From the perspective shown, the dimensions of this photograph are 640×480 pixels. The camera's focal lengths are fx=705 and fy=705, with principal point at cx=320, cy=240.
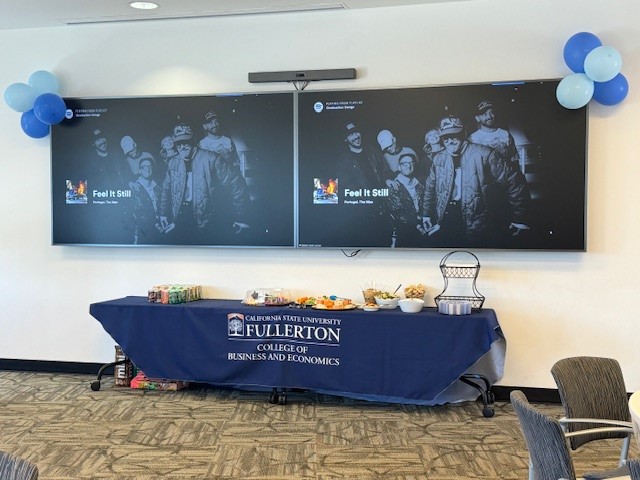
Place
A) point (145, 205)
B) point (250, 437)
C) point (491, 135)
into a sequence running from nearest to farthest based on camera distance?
point (250, 437)
point (491, 135)
point (145, 205)

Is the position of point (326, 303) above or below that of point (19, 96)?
below

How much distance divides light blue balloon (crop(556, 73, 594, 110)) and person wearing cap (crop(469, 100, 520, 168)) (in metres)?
Result: 0.47

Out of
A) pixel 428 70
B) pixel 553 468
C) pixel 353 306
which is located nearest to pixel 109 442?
pixel 353 306

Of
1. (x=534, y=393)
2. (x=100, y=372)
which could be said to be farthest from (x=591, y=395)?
(x=100, y=372)

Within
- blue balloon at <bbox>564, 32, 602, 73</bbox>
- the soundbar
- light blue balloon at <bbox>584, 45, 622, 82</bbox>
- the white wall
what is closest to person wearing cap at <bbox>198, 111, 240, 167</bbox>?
the white wall

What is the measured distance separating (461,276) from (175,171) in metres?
2.37

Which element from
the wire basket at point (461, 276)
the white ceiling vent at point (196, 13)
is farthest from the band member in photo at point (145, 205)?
the wire basket at point (461, 276)

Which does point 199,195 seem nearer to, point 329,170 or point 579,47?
point 329,170

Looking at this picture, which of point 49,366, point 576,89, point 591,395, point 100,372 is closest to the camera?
point 591,395

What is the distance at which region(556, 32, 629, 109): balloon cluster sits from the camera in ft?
15.3

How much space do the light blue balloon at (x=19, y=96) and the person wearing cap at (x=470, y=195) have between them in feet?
10.6

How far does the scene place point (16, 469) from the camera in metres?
1.79

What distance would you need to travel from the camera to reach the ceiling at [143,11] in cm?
520

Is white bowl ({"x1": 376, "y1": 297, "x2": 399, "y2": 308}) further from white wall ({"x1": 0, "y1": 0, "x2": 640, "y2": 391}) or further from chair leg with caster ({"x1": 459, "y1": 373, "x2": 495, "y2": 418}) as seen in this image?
chair leg with caster ({"x1": 459, "y1": 373, "x2": 495, "y2": 418})
